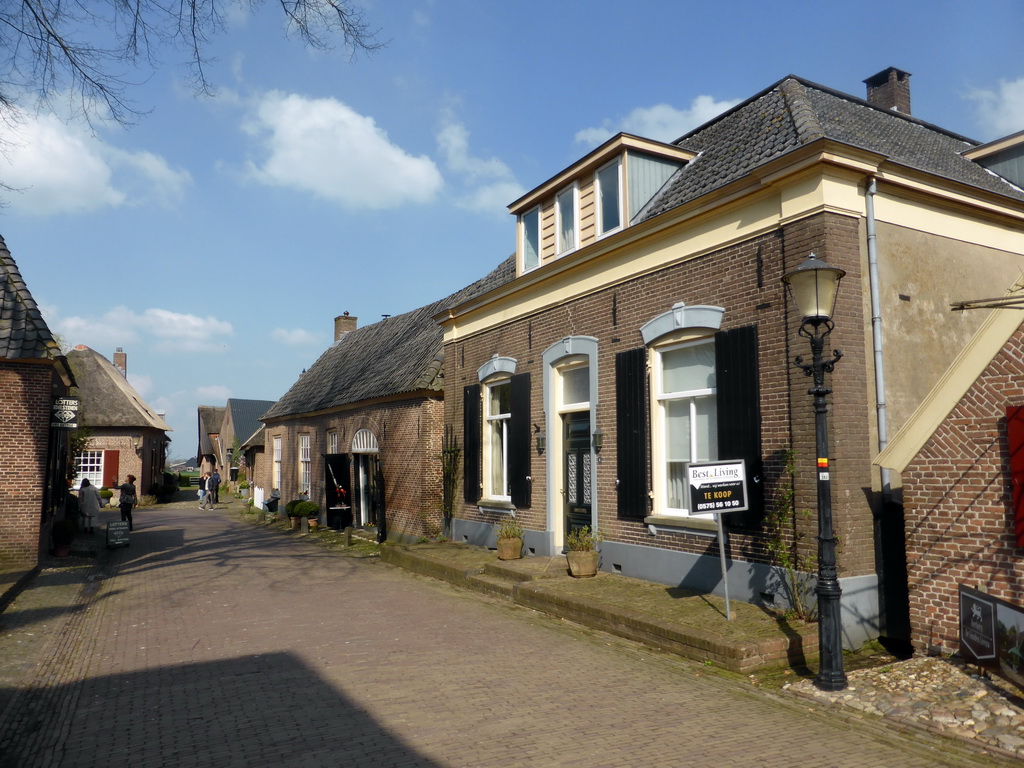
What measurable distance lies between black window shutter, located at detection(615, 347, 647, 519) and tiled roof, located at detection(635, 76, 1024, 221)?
239 centimetres

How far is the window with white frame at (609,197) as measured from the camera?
1196 centimetres

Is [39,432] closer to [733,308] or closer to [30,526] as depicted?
[30,526]

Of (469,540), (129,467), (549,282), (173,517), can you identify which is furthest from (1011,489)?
(129,467)

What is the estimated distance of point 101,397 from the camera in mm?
37375

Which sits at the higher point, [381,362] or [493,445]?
[381,362]

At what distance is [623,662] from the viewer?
753 cm

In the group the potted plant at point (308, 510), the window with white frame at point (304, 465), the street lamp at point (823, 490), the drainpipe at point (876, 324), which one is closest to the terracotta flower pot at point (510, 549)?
the drainpipe at point (876, 324)

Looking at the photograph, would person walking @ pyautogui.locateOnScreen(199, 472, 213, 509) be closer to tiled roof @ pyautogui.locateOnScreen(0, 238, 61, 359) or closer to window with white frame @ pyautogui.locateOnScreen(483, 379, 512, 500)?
tiled roof @ pyautogui.locateOnScreen(0, 238, 61, 359)

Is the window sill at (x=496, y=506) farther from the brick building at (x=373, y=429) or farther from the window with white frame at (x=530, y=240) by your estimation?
the window with white frame at (x=530, y=240)

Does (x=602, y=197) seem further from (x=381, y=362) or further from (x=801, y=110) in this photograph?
(x=381, y=362)

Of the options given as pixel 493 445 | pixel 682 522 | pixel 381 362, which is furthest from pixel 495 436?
pixel 381 362

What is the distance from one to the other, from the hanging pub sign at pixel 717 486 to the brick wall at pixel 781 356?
0.71m

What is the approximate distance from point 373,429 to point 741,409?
13.0 meters

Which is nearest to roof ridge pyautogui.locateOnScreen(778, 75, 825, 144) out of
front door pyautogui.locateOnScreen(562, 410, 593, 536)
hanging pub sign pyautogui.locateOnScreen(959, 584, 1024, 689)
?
hanging pub sign pyautogui.locateOnScreen(959, 584, 1024, 689)
